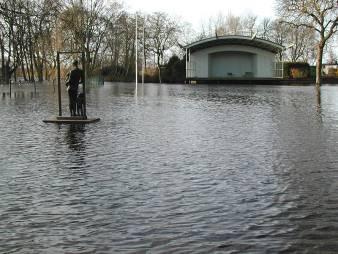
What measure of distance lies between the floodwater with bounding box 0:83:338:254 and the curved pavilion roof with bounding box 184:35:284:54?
56.5 m

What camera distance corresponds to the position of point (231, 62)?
76562 millimetres

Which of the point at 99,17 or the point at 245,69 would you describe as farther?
the point at 245,69

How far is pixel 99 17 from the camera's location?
6569cm

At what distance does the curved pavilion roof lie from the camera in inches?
2721

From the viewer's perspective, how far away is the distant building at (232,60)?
72.9m

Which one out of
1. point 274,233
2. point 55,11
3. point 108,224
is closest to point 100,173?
point 108,224

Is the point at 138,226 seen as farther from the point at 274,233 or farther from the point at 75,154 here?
the point at 75,154

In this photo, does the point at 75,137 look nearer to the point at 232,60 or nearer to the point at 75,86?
the point at 75,86

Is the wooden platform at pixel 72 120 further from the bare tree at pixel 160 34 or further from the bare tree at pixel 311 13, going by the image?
the bare tree at pixel 160 34

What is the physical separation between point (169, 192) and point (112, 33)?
220 ft

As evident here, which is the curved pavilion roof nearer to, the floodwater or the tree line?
the tree line

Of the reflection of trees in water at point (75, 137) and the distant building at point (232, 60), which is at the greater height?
the distant building at point (232, 60)

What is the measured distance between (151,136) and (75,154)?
3.15 meters

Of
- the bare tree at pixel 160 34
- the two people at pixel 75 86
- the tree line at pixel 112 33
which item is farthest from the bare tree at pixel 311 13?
the two people at pixel 75 86
